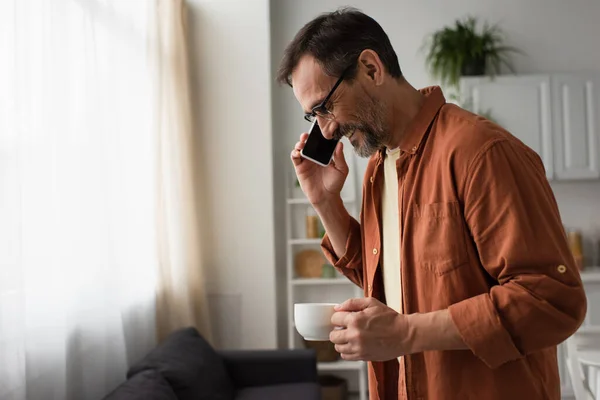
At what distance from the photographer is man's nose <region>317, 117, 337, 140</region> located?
4.34 feet

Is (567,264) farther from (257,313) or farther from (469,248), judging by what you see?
(257,313)

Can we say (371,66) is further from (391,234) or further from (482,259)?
(482,259)

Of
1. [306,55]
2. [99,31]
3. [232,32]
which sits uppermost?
[232,32]

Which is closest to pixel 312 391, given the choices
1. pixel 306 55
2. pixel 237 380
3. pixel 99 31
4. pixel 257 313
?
pixel 237 380

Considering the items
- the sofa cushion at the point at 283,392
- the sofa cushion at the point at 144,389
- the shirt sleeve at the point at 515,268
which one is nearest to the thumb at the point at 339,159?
the shirt sleeve at the point at 515,268

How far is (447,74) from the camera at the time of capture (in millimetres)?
4539

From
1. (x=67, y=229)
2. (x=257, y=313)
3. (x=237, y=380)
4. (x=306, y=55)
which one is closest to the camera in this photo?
(x=306, y=55)

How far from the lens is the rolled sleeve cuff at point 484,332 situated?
1.01 metres

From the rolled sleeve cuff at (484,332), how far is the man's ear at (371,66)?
1.58 ft

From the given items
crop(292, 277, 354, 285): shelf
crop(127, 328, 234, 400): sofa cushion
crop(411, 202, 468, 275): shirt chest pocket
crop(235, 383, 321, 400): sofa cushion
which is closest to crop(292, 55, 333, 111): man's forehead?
crop(411, 202, 468, 275): shirt chest pocket

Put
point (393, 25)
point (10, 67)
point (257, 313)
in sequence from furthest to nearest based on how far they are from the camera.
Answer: point (393, 25) → point (257, 313) → point (10, 67)

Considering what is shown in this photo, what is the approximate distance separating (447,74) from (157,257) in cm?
240

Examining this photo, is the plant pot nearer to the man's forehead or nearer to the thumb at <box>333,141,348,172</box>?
the thumb at <box>333,141,348,172</box>

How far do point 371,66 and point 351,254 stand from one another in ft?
1.50
